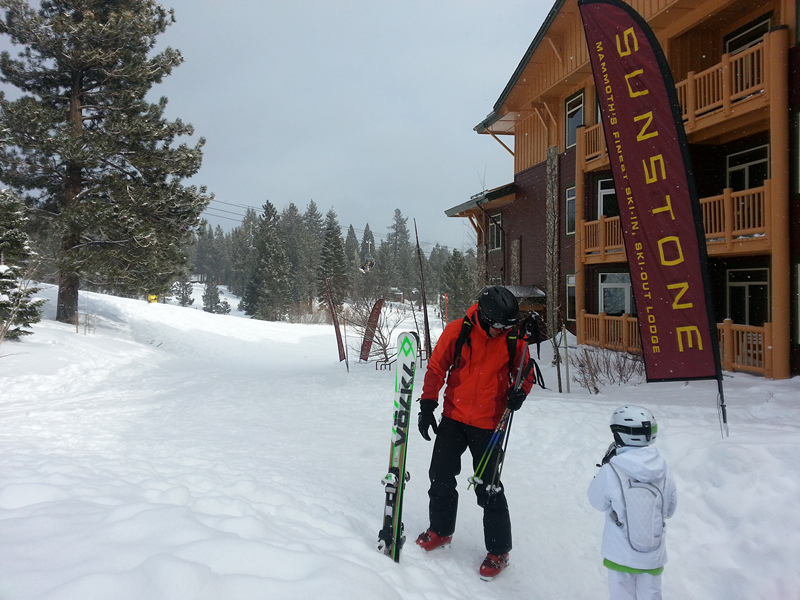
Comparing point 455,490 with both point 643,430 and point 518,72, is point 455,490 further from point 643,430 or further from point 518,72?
point 518,72

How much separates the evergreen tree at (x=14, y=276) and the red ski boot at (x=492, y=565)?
13.2 m

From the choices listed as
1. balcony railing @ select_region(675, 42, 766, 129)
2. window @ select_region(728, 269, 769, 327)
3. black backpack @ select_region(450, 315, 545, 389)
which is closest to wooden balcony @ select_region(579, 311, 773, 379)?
window @ select_region(728, 269, 769, 327)

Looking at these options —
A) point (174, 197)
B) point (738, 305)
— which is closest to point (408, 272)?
point (174, 197)

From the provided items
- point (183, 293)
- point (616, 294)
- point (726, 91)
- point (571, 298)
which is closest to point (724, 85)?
point (726, 91)

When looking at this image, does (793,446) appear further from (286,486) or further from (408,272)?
(408,272)

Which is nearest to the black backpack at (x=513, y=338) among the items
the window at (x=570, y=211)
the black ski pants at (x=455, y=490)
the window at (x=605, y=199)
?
the black ski pants at (x=455, y=490)

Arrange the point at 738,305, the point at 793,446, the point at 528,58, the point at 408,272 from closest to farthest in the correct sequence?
the point at 793,446 → the point at 738,305 → the point at 528,58 → the point at 408,272

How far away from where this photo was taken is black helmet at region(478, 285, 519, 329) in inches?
132

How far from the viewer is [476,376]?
3.57 metres

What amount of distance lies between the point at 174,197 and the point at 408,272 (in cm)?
6580

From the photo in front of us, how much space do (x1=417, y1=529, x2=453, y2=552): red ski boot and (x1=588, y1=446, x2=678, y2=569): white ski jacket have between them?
127 centimetres

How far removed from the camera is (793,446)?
4000mm

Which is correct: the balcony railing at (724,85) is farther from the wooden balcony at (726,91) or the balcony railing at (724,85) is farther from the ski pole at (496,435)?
the ski pole at (496,435)

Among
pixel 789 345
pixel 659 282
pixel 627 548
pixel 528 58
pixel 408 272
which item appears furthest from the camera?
pixel 408 272
